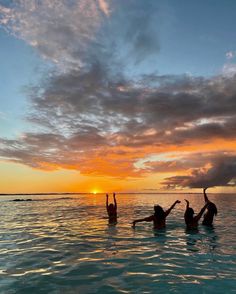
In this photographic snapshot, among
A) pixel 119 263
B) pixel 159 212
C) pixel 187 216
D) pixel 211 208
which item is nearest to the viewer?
pixel 119 263

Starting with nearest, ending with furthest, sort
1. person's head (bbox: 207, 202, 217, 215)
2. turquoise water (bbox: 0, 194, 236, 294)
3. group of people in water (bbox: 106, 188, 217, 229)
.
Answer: turquoise water (bbox: 0, 194, 236, 294)
group of people in water (bbox: 106, 188, 217, 229)
person's head (bbox: 207, 202, 217, 215)

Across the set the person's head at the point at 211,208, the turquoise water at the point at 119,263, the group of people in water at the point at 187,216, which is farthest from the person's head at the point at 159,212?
the person's head at the point at 211,208

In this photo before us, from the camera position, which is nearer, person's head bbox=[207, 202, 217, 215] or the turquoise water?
the turquoise water

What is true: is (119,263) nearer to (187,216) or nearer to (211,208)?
(187,216)

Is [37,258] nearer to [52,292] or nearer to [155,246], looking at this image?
[52,292]

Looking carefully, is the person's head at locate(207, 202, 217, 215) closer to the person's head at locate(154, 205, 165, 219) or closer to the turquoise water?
the turquoise water

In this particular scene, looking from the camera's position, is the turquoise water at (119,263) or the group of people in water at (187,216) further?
the group of people in water at (187,216)

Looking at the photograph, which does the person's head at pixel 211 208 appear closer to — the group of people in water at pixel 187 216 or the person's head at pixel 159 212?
the group of people in water at pixel 187 216

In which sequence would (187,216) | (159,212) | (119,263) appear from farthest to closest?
(187,216) → (159,212) → (119,263)

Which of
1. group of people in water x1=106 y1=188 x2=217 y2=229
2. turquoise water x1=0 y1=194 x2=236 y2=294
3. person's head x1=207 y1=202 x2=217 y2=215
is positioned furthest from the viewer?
person's head x1=207 y1=202 x2=217 y2=215

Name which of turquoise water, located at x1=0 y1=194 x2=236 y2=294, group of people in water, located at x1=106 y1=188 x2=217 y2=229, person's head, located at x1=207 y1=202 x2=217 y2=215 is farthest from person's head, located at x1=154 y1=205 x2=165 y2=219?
person's head, located at x1=207 y1=202 x2=217 y2=215

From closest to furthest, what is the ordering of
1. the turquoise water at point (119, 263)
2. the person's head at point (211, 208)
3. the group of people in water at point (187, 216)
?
the turquoise water at point (119, 263) → the group of people in water at point (187, 216) → the person's head at point (211, 208)

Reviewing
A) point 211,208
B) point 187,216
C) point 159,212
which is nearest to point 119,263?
point 159,212

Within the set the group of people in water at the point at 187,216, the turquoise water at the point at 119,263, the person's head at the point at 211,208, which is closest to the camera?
the turquoise water at the point at 119,263
